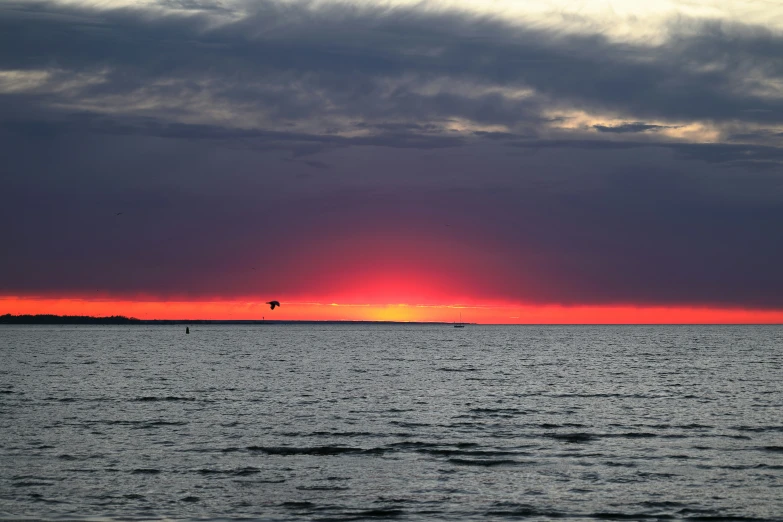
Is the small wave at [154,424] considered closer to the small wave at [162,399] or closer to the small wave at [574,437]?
the small wave at [162,399]

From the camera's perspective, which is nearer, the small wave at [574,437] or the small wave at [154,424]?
the small wave at [574,437]

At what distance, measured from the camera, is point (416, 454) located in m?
38.2

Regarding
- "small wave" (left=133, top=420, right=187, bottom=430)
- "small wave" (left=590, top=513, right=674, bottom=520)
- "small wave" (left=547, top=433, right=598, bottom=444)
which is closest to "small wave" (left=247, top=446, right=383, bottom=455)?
"small wave" (left=133, top=420, right=187, bottom=430)

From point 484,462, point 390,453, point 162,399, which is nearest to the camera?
point 484,462

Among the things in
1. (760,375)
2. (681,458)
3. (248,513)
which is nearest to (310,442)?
(248,513)

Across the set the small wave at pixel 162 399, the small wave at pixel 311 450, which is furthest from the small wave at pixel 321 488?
the small wave at pixel 162 399

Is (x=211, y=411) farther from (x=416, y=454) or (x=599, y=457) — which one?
(x=599, y=457)

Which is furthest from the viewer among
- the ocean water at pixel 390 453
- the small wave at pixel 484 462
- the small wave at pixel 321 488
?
the small wave at pixel 484 462

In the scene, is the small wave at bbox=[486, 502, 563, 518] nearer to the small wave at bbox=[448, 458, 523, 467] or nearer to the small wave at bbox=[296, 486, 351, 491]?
the small wave at bbox=[296, 486, 351, 491]

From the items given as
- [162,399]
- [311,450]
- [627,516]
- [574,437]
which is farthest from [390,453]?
[162,399]

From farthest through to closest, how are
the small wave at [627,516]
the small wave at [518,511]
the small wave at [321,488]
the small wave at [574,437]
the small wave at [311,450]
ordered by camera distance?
the small wave at [574,437] → the small wave at [311,450] → the small wave at [321,488] → the small wave at [518,511] → the small wave at [627,516]

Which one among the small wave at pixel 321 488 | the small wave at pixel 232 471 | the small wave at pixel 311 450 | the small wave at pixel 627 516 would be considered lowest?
the small wave at pixel 627 516

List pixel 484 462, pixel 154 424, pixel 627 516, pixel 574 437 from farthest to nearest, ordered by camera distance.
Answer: pixel 154 424, pixel 574 437, pixel 484 462, pixel 627 516

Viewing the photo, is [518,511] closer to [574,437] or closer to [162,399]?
[574,437]
